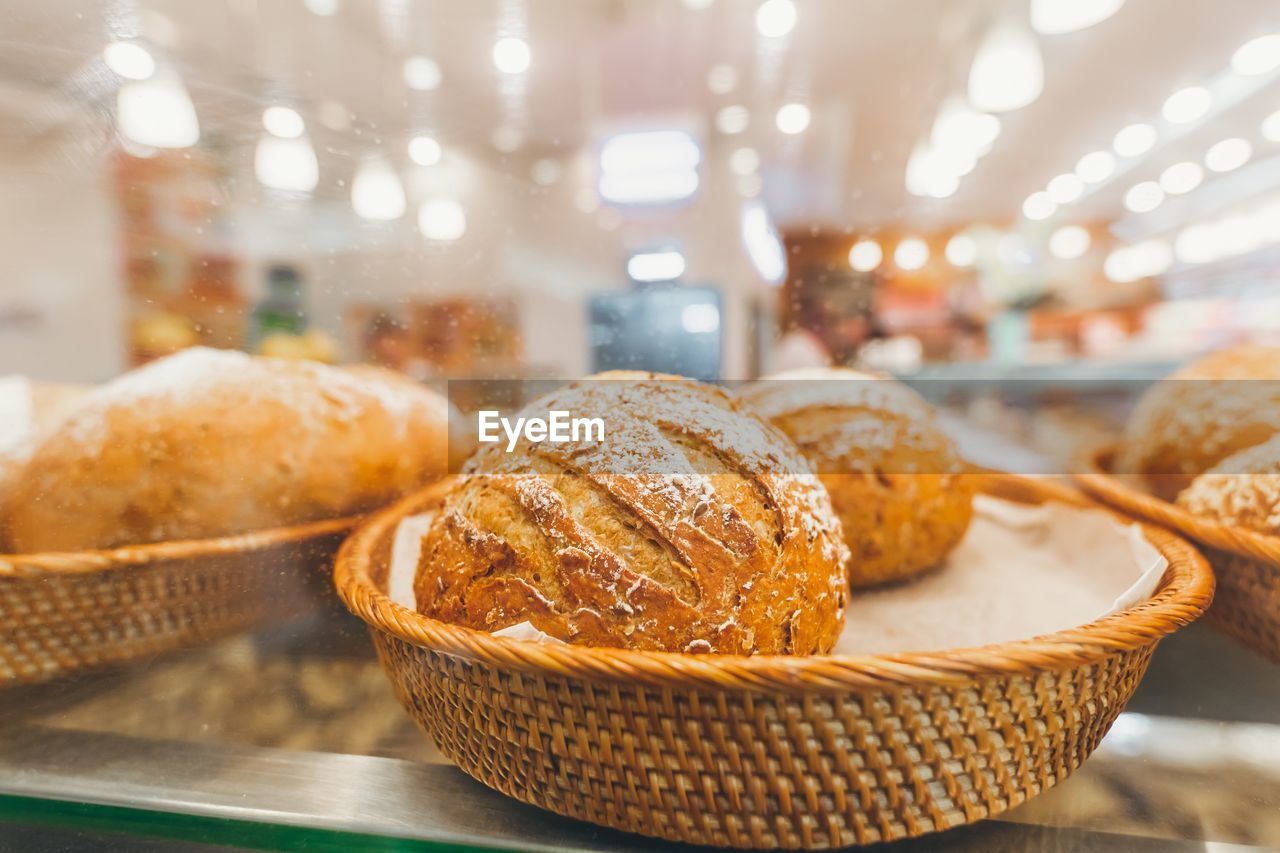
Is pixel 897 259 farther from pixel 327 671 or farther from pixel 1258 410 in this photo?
pixel 327 671

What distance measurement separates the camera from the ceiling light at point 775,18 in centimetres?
96

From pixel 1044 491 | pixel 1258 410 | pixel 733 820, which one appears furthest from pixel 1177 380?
pixel 733 820

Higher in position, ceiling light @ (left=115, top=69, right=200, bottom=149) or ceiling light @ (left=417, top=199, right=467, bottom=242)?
ceiling light @ (left=115, top=69, right=200, bottom=149)

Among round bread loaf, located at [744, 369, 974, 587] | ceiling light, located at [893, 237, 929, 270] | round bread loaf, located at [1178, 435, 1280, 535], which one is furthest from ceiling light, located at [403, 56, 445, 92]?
round bread loaf, located at [1178, 435, 1280, 535]

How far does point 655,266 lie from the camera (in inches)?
28.7

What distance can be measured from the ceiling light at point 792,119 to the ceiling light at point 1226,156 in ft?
1.66

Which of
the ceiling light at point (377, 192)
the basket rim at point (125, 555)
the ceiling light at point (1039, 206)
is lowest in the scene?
the basket rim at point (125, 555)

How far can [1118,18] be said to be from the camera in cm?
88

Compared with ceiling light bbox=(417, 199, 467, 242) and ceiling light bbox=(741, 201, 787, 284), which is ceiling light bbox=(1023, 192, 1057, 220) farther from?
ceiling light bbox=(417, 199, 467, 242)

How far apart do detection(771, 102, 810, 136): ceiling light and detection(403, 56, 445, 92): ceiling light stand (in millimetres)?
467

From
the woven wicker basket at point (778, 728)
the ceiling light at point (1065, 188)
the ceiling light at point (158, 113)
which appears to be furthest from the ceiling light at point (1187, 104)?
the ceiling light at point (158, 113)

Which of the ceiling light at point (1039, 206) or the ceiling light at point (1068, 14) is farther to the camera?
the ceiling light at point (1039, 206)

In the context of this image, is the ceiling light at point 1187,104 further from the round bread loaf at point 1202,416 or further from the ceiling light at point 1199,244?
the round bread loaf at point 1202,416

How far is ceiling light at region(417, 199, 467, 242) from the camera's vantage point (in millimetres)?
790
